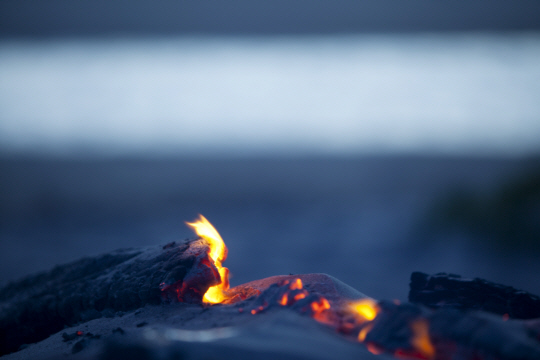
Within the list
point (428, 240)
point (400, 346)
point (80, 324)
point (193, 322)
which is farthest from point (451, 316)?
point (428, 240)

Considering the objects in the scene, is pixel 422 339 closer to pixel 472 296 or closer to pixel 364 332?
pixel 364 332

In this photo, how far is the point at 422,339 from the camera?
163 cm

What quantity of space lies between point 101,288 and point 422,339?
1863mm

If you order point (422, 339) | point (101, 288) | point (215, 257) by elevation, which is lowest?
point (101, 288)

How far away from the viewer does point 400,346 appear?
162cm

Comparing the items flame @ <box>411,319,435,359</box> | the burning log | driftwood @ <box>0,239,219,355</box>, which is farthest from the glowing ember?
driftwood @ <box>0,239,219,355</box>

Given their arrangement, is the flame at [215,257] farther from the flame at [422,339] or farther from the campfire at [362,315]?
the flame at [422,339]

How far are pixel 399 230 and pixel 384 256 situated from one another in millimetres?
1948

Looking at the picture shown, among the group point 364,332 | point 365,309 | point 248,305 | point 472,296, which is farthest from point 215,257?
point 472,296

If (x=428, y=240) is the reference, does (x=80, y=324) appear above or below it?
below

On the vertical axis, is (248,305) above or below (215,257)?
below

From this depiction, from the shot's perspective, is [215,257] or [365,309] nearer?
[365,309]

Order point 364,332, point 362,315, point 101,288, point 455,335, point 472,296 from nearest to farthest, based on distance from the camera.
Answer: point 455,335, point 364,332, point 362,315, point 472,296, point 101,288

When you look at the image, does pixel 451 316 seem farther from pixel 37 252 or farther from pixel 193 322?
pixel 37 252
